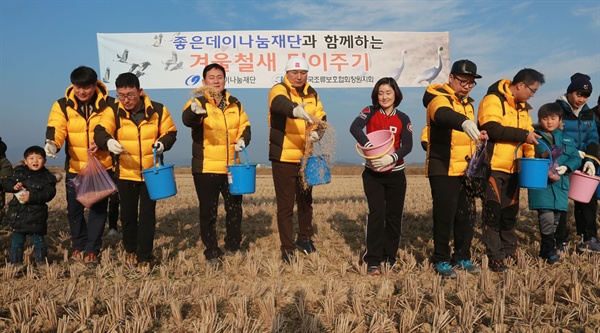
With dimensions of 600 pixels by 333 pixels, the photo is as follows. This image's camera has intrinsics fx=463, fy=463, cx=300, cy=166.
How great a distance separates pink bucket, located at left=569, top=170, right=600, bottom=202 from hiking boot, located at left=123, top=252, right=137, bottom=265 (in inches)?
192

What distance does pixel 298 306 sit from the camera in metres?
3.27

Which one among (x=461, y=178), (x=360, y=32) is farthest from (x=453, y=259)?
(x=360, y=32)

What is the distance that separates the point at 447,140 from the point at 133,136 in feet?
10.0

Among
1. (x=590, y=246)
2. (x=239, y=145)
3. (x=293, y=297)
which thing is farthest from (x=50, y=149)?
(x=590, y=246)

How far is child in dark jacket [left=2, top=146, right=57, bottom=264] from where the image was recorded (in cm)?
467

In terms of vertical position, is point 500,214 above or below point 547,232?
above

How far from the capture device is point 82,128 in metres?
4.85

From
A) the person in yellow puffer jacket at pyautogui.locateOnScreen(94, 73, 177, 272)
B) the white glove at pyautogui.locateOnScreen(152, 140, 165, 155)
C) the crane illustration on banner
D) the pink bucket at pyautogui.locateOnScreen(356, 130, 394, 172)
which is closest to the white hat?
the pink bucket at pyautogui.locateOnScreen(356, 130, 394, 172)

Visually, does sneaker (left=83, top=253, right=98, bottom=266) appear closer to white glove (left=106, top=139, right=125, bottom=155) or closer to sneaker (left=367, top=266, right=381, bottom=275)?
white glove (left=106, top=139, right=125, bottom=155)

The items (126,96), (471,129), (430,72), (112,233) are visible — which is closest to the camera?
(471,129)

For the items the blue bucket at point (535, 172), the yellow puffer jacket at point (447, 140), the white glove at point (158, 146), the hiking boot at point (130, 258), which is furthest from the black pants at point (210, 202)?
the blue bucket at point (535, 172)

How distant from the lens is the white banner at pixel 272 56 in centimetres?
827

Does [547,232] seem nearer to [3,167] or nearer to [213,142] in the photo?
[213,142]

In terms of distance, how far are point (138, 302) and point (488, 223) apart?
333 centimetres
